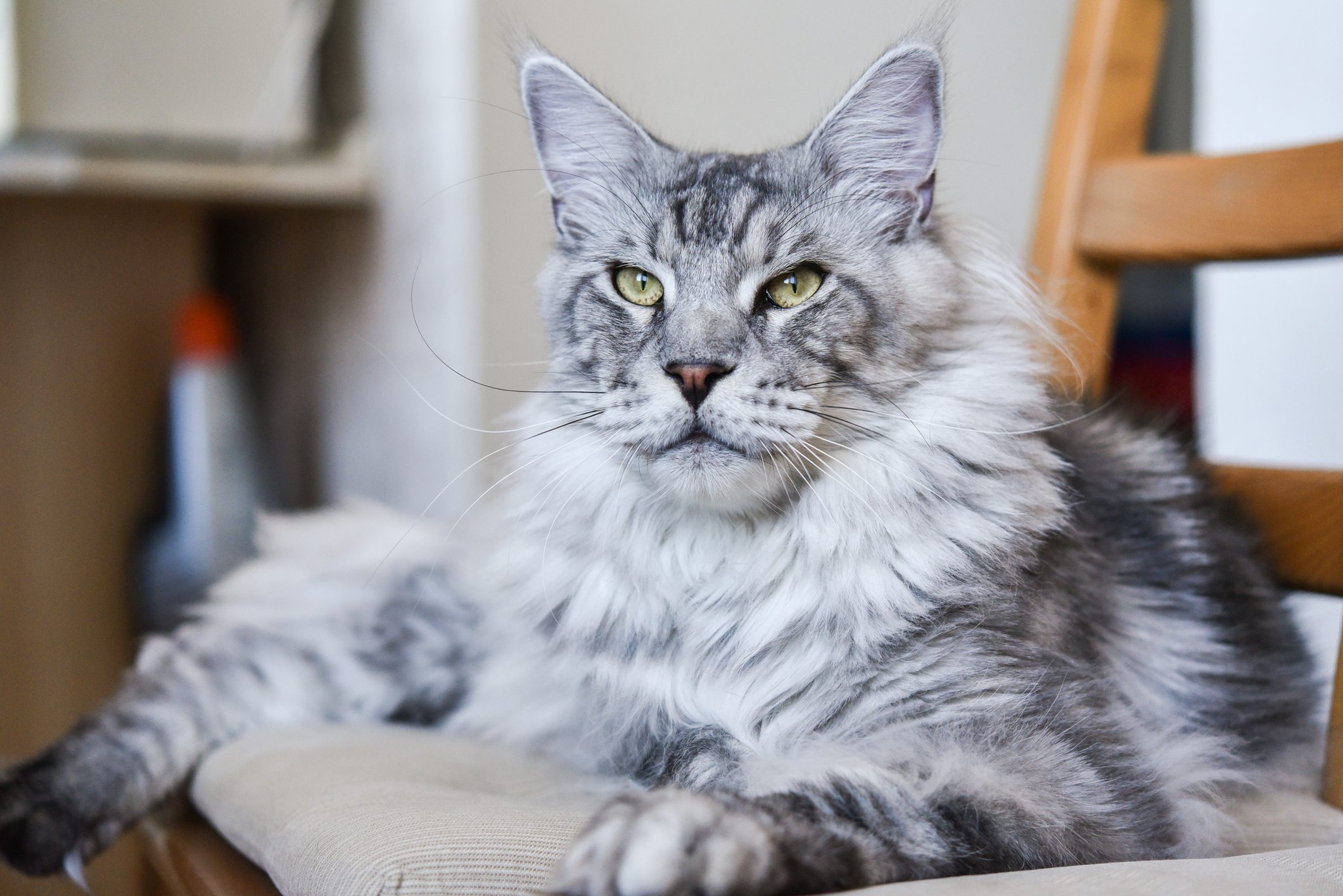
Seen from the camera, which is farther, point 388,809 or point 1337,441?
point 1337,441

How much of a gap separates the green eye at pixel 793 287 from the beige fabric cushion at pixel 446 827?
1.61ft

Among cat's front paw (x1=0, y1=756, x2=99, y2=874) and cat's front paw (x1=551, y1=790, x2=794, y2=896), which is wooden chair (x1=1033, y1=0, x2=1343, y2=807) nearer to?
cat's front paw (x1=551, y1=790, x2=794, y2=896)

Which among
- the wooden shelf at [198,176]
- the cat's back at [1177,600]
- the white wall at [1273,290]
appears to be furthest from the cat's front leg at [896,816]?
Answer: the wooden shelf at [198,176]

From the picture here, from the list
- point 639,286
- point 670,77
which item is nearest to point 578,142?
point 639,286

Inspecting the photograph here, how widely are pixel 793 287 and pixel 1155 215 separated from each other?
1.97 feet

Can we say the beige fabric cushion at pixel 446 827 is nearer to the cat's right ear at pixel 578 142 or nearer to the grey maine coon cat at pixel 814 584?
the grey maine coon cat at pixel 814 584

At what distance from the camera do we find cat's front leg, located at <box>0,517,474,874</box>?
110cm

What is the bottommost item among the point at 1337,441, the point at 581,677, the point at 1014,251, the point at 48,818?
the point at 48,818

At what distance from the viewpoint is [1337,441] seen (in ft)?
5.53

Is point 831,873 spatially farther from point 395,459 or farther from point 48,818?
point 395,459

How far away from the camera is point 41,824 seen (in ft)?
3.50

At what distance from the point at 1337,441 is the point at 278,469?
6.91 feet

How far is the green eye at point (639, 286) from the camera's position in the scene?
3.51 feet

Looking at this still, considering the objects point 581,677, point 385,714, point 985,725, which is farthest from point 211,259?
point 985,725
